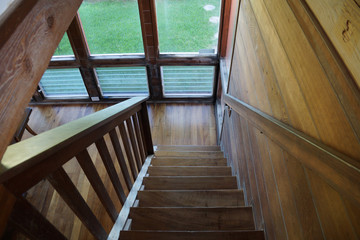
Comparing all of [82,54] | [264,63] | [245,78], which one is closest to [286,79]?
[264,63]

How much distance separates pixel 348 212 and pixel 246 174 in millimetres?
1218

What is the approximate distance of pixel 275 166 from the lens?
46.8 inches

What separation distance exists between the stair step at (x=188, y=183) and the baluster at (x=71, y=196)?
88 centimetres

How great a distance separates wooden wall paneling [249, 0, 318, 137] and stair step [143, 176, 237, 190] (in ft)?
3.89

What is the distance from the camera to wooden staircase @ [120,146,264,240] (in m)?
1.38

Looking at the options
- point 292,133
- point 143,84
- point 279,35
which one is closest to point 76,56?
point 143,84

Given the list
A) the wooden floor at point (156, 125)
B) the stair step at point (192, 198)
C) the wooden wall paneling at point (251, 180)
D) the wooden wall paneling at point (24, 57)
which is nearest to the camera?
the wooden wall paneling at point (24, 57)

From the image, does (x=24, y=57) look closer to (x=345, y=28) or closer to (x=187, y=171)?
(x=345, y=28)

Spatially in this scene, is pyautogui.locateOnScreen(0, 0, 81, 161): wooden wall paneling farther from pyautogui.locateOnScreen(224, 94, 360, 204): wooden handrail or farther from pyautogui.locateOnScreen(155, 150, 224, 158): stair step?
pyautogui.locateOnScreen(155, 150, 224, 158): stair step

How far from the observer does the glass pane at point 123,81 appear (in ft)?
14.3

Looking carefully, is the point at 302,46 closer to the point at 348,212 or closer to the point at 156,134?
the point at 348,212

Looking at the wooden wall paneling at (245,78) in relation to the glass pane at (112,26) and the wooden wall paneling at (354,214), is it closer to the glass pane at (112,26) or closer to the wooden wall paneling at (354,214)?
the wooden wall paneling at (354,214)

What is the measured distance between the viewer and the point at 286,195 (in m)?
1.05

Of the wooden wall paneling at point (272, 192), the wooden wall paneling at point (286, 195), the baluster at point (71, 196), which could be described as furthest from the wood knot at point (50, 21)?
the wooden wall paneling at point (272, 192)
